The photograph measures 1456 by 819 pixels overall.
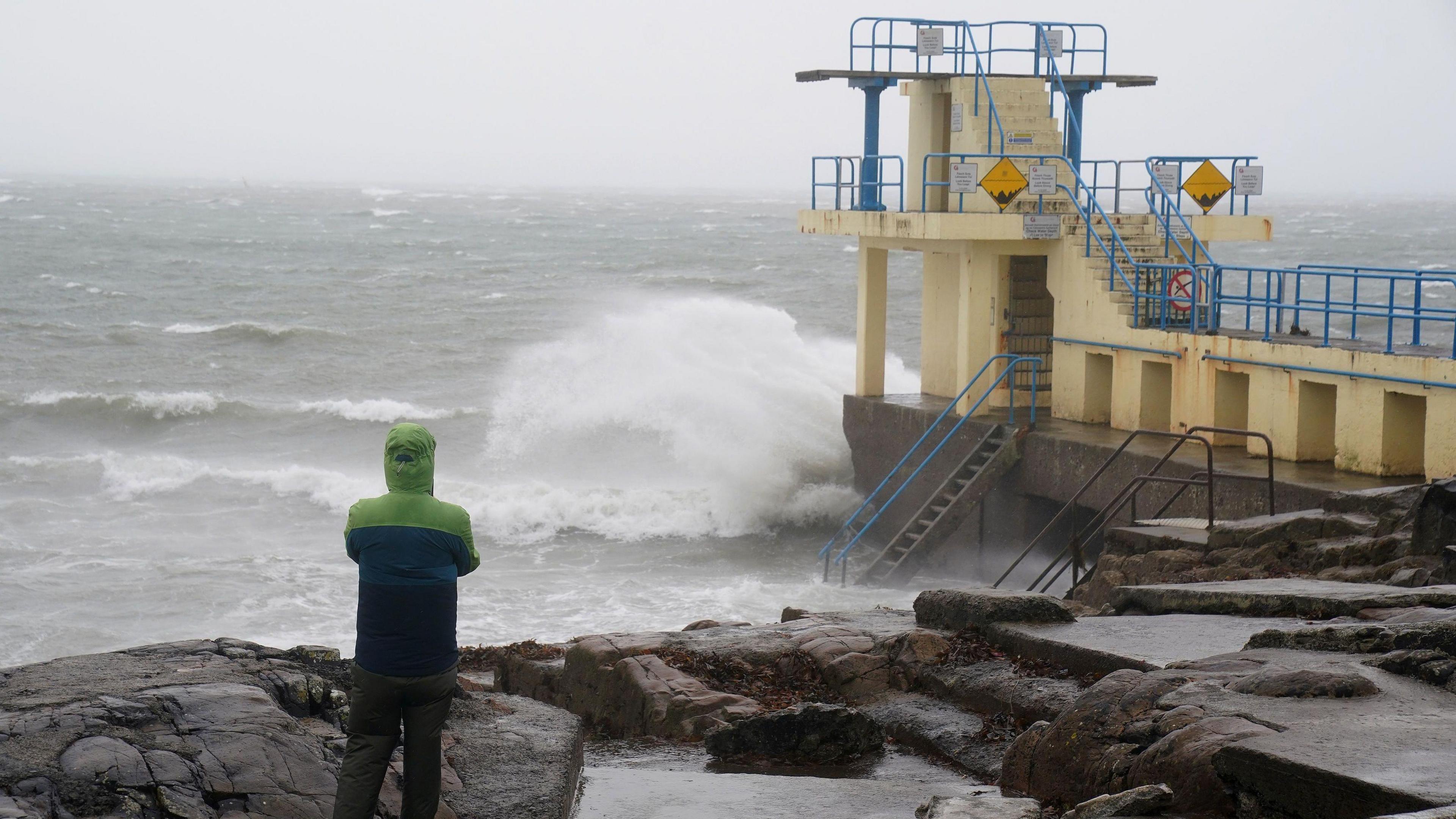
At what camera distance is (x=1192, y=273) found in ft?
53.7

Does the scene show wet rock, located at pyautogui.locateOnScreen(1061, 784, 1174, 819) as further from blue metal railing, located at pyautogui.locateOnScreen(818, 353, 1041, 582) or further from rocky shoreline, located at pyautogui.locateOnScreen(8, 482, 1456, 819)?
blue metal railing, located at pyautogui.locateOnScreen(818, 353, 1041, 582)

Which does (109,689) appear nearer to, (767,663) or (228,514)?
(767,663)

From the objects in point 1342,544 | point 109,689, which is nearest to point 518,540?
point 1342,544

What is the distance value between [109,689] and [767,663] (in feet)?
14.1

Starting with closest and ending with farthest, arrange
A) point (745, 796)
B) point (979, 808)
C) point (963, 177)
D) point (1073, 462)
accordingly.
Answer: point (979, 808) → point (745, 796) → point (1073, 462) → point (963, 177)

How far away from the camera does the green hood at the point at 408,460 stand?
5121mm

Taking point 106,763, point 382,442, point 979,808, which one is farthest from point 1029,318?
point 382,442

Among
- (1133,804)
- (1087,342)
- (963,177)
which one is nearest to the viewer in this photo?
(1133,804)

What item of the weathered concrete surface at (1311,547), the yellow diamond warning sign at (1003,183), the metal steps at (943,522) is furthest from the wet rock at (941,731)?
the yellow diamond warning sign at (1003,183)

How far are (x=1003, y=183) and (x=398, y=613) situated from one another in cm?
1357

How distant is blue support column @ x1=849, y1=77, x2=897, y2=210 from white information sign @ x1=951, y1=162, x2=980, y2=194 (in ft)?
7.01

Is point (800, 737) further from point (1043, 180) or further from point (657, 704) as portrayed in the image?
point (1043, 180)

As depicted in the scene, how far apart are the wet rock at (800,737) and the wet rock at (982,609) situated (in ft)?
4.69

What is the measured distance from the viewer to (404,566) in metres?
5.11
